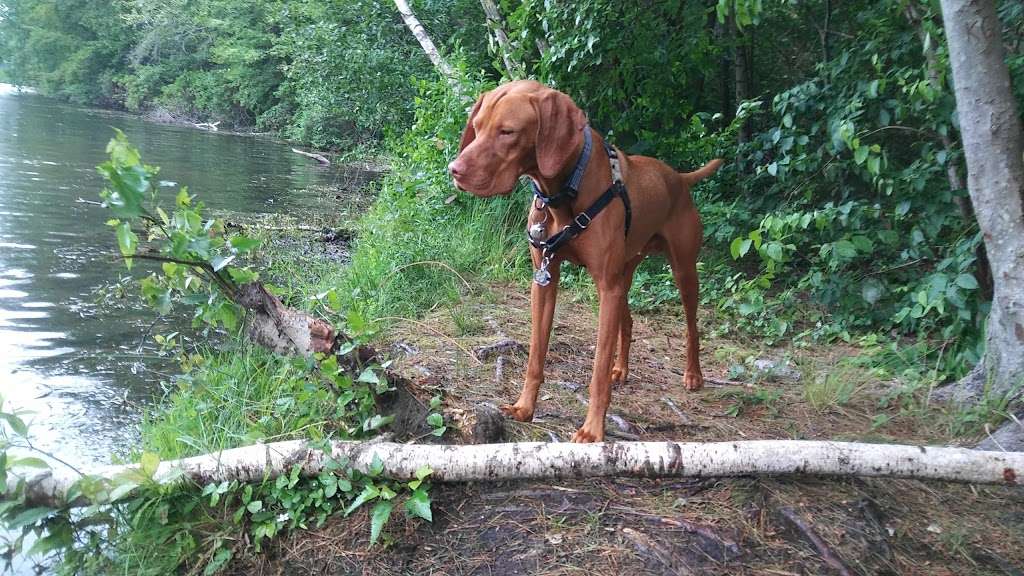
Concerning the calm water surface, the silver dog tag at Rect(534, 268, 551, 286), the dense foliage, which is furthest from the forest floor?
the calm water surface

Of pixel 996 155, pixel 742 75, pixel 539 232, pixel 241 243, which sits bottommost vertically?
pixel 241 243

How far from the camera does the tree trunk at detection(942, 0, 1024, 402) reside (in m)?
2.88

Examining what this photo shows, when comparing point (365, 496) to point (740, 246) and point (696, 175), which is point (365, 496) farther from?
point (696, 175)

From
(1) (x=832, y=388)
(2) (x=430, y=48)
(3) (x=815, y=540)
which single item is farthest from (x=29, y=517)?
(2) (x=430, y=48)

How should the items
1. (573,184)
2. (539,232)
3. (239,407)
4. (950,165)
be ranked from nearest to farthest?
(573,184), (539,232), (239,407), (950,165)

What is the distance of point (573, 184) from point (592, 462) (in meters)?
1.08

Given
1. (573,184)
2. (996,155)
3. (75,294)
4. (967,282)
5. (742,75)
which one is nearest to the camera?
(573,184)

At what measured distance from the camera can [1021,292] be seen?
2895 millimetres

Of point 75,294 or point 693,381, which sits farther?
point 75,294

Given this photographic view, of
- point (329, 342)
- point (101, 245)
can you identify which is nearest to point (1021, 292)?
point (329, 342)

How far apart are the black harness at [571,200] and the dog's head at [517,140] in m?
0.09

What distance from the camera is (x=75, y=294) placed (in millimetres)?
5906

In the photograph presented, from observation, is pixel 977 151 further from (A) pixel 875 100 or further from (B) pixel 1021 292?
(A) pixel 875 100

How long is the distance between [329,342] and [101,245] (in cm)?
645
